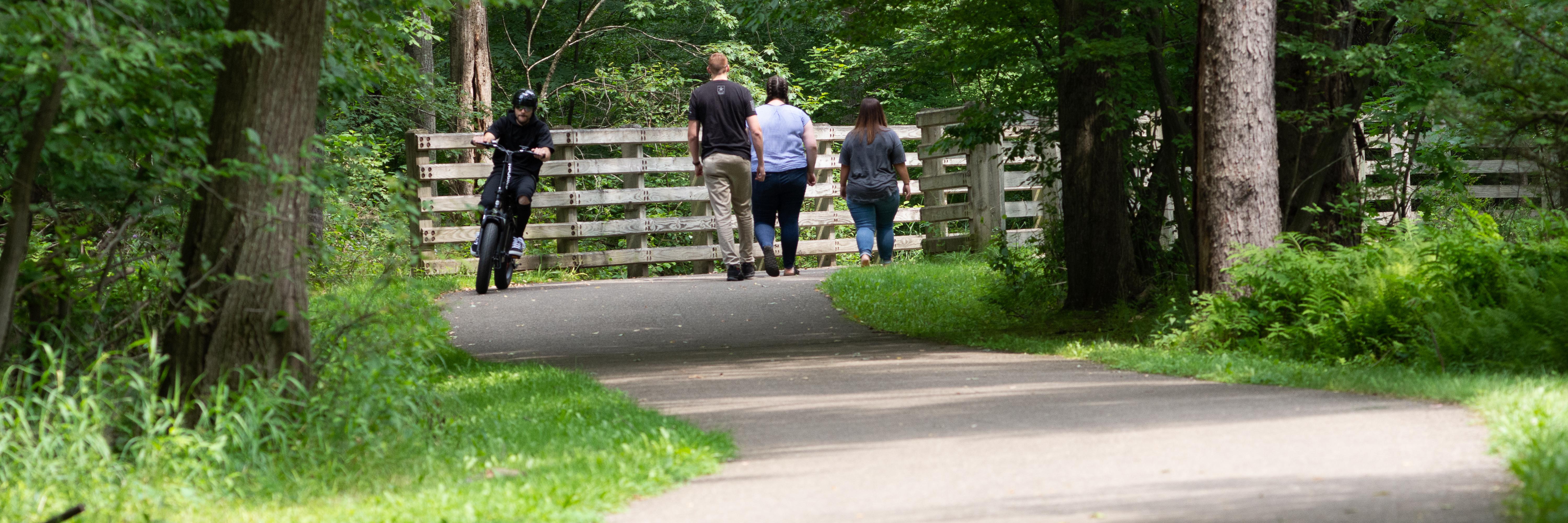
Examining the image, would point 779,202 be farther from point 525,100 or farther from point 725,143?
point 525,100

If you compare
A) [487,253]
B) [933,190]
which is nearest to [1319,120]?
[487,253]

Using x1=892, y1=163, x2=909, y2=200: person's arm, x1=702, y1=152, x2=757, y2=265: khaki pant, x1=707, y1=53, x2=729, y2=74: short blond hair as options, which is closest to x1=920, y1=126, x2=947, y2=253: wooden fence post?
x1=892, y1=163, x2=909, y2=200: person's arm

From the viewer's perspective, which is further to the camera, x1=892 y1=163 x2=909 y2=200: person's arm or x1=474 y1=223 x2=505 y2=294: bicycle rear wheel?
x1=892 y1=163 x2=909 y2=200: person's arm

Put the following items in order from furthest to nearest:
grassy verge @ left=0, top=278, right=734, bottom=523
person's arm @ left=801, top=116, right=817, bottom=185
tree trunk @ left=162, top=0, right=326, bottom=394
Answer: person's arm @ left=801, top=116, right=817, bottom=185, tree trunk @ left=162, top=0, right=326, bottom=394, grassy verge @ left=0, top=278, right=734, bottom=523

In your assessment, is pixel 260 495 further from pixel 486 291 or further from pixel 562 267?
pixel 562 267

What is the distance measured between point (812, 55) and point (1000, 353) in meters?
18.9

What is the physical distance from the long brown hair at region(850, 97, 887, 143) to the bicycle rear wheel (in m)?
4.05

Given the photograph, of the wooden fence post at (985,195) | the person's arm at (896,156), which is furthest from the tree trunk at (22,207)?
the wooden fence post at (985,195)

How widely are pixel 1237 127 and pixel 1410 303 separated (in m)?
1.46

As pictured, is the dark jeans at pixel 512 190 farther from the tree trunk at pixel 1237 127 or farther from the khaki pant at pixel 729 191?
the tree trunk at pixel 1237 127

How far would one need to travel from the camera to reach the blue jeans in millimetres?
15250

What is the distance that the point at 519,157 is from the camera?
518 inches

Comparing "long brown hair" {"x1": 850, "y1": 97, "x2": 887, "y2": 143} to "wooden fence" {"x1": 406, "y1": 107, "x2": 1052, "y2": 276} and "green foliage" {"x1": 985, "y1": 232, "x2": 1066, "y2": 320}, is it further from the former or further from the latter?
"green foliage" {"x1": 985, "y1": 232, "x2": 1066, "y2": 320}

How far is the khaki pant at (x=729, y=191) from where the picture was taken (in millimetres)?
13766
